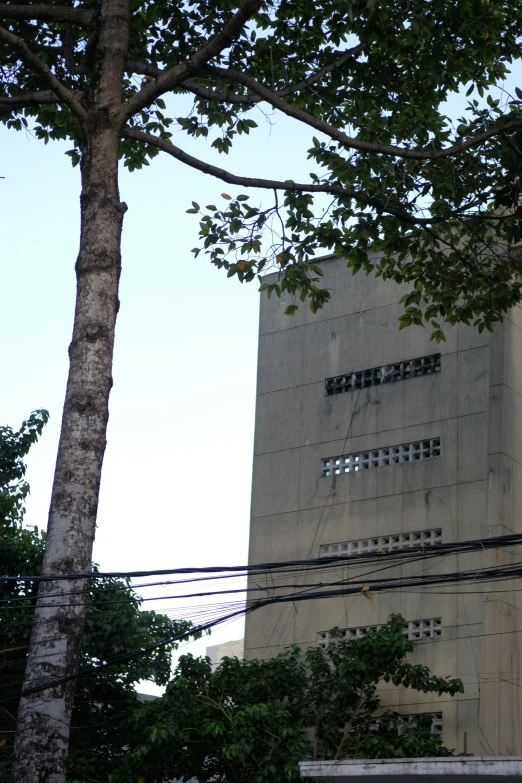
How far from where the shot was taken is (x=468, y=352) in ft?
62.5

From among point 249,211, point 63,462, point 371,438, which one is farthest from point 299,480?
point 63,462

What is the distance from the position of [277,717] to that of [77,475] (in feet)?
28.9

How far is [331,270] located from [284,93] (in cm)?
1013

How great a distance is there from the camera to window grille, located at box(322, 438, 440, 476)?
62.5 ft

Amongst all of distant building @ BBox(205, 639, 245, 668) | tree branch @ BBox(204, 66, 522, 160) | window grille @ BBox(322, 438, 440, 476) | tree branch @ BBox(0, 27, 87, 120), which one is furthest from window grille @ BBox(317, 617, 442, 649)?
distant building @ BBox(205, 639, 245, 668)

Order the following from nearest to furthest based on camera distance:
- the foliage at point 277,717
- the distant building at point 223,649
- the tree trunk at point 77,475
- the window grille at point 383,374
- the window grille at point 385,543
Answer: the tree trunk at point 77,475 → the foliage at point 277,717 → the window grille at point 385,543 → the window grille at point 383,374 → the distant building at point 223,649

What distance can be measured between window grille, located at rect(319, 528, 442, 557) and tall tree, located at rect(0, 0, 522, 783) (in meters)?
5.86

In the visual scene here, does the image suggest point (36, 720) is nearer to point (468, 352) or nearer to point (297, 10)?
point (297, 10)

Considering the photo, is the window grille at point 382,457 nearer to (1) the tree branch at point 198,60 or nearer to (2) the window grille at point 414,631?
(2) the window grille at point 414,631

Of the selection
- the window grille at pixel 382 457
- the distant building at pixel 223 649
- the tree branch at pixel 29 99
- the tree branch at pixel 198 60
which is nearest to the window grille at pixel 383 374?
the window grille at pixel 382 457

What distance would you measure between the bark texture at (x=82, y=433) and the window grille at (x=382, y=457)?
424 inches

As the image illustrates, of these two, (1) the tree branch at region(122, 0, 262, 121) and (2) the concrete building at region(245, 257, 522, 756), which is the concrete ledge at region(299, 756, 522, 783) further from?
(2) the concrete building at region(245, 257, 522, 756)

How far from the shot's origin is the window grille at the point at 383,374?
63.9 ft

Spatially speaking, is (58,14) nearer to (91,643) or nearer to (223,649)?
(91,643)
